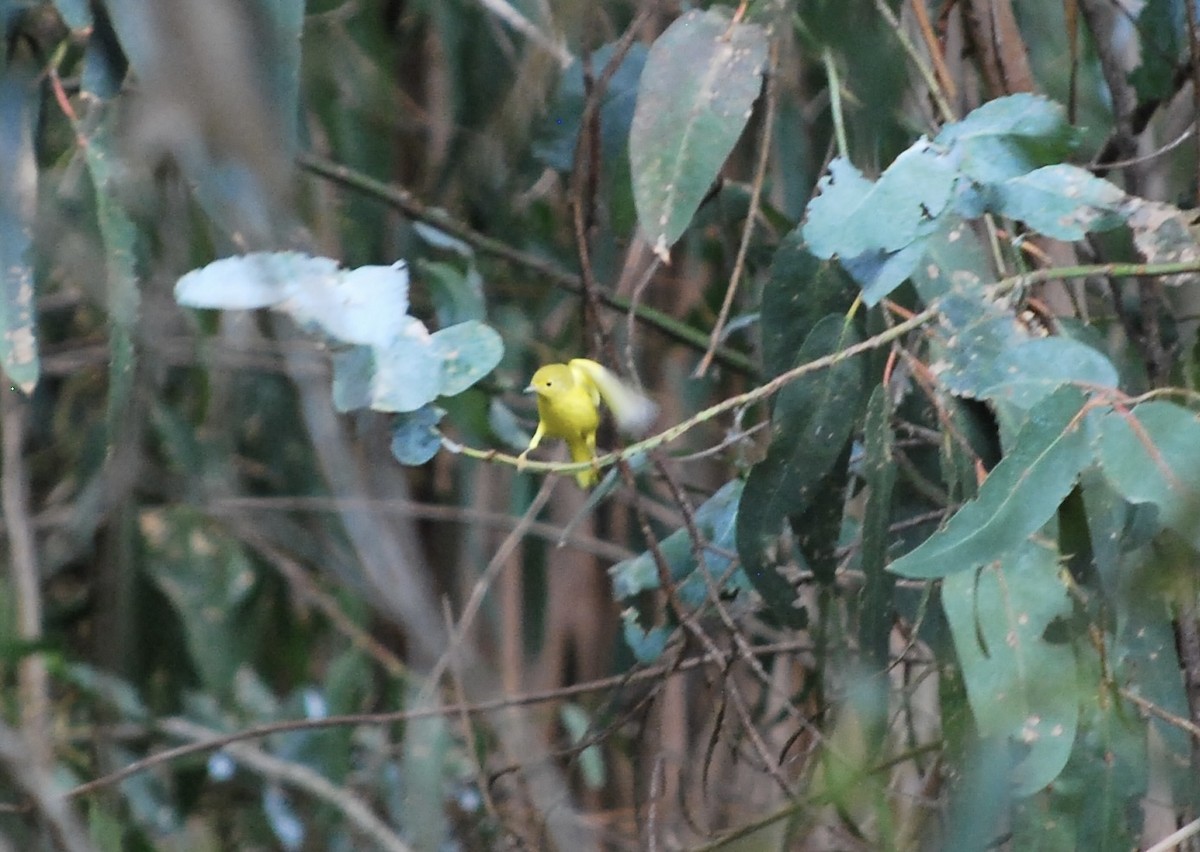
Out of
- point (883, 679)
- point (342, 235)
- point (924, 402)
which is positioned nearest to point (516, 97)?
point (342, 235)

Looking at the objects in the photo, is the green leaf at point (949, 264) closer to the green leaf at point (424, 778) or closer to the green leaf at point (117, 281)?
the green leaf at point (117, 281)

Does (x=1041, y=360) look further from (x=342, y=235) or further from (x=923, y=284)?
(x=342, y=235)

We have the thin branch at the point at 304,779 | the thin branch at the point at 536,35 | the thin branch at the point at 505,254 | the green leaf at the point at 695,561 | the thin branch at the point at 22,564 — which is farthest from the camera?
the thin branch at the point at 22,564

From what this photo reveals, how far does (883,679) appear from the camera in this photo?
799mm

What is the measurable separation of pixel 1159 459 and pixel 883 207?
0.62 feet

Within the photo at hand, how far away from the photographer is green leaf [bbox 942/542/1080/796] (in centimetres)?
68

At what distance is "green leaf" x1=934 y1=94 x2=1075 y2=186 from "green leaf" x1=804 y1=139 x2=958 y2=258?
20 mm

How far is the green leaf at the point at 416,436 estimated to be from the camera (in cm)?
67

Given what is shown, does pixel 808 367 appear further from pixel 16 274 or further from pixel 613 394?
pixel 16 274

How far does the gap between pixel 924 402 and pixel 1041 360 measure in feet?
0.82

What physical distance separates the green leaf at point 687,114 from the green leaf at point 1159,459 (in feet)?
0.89

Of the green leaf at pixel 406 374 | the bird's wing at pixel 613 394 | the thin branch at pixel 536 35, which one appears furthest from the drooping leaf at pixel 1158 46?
the green leaf at pixel 406 374

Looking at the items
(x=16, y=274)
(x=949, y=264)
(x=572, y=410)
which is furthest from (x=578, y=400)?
(x=16, y=274)

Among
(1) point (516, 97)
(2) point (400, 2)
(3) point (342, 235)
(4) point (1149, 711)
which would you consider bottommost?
(4) point (1149, 711)
